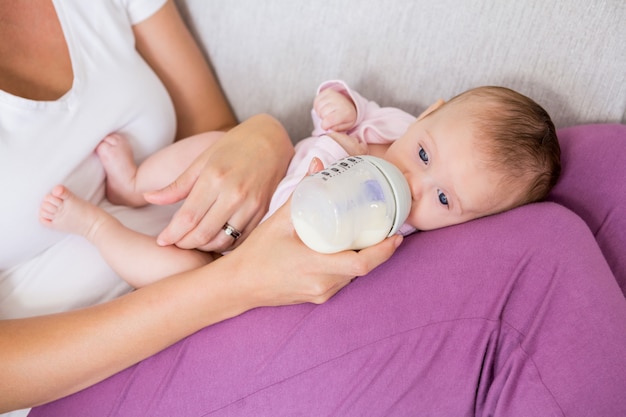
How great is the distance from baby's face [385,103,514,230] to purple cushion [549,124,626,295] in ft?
0.50

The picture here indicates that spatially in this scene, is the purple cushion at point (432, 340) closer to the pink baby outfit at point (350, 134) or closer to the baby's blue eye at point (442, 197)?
the baby's blue eye at point (442, 197)

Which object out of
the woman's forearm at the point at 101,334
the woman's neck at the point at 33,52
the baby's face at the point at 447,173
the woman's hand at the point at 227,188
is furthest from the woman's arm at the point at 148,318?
the woman's neck at the point at 33,52

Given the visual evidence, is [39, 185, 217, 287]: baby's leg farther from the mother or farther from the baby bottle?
the baby bottle

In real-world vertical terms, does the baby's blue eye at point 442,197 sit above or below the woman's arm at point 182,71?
below

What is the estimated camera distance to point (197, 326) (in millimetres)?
974

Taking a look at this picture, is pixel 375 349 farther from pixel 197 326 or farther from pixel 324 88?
pixel 324 88

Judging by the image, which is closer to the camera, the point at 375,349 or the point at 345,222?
the point at 345,222

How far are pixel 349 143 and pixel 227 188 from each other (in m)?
0.28

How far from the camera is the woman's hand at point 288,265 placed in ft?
2.72

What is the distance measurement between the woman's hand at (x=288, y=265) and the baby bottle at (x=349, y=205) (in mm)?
24

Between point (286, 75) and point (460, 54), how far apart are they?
469 mm

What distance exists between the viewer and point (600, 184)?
1.03 meters

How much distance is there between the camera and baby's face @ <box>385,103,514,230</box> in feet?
3.23

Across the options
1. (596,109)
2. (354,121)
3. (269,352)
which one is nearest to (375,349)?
(269,352)
